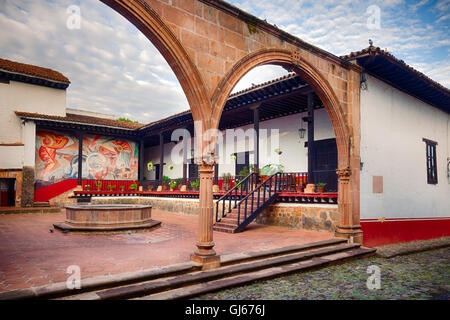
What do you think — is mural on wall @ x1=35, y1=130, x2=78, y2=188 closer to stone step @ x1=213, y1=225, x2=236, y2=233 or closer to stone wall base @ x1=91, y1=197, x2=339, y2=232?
stone step @ x1=213, y1=225, x2=236, y2=233

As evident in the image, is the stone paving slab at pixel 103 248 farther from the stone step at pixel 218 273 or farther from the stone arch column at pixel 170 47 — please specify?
the stone arch column at pixel 170 47

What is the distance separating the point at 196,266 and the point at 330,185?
674 cm

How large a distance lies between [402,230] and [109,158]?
16478 mm

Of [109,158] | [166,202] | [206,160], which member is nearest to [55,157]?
[109,158]

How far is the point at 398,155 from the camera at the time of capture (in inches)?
383

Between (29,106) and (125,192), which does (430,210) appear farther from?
(29,106)

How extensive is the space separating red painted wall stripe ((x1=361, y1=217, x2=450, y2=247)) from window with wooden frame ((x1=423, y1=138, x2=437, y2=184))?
57.4 inches

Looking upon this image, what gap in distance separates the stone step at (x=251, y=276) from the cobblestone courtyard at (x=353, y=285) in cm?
8

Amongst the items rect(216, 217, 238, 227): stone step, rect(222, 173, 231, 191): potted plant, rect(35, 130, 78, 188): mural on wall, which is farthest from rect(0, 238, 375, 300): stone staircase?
rect(35, 130, 78, 188): mural on wall

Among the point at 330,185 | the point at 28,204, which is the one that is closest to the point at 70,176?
the point at 28,204

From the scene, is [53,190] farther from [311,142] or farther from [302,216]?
[311,142]

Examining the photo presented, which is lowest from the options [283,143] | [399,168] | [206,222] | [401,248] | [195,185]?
[401,248]

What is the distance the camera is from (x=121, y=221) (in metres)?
8.88

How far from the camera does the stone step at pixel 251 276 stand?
411 cm
